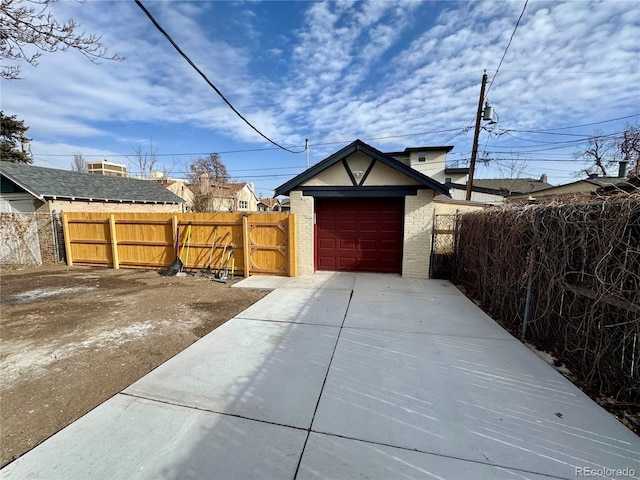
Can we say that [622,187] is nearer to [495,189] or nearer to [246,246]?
[246,246]

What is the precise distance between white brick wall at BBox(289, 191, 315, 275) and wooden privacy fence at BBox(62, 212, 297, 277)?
281 mm

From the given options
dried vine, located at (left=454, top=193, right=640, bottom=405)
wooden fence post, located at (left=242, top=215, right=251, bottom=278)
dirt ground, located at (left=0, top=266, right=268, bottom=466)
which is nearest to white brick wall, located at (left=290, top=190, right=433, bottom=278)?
wooden fence post, located at (left=242, top=215, right=251, bottom=278)

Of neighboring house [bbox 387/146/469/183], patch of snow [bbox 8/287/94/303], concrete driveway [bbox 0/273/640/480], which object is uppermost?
neighboring house [bbox 387/146/469/183]

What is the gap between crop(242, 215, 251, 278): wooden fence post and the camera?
26.7 ft

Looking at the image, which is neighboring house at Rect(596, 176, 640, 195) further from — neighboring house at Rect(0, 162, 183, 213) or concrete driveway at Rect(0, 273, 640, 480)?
neighboring house at Rect(0, 162, 183, 213)

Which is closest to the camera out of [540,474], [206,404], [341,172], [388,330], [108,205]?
[540,474]

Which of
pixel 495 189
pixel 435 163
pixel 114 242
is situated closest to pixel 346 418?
pixel 114 242

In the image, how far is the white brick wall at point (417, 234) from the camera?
302 inches

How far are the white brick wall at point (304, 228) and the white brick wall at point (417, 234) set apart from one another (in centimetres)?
276

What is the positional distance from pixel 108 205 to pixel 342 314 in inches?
571

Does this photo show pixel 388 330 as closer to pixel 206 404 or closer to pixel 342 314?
pixel 342 314

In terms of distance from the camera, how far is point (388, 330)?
427 cm

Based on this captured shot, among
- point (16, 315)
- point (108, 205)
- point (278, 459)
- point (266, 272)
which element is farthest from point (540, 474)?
point (108, 205)

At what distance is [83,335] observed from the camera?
4238 millimetres
